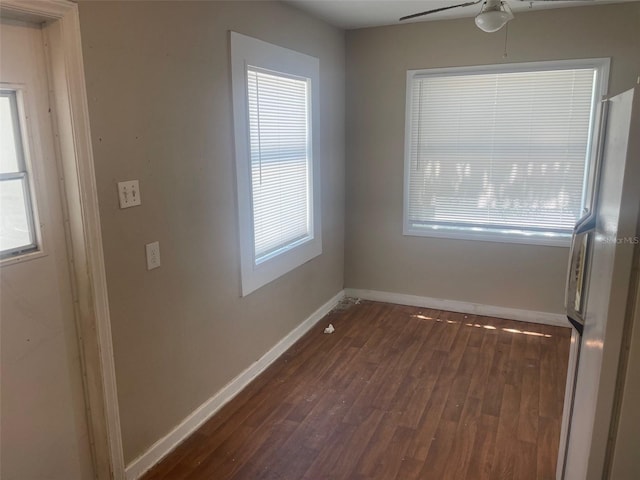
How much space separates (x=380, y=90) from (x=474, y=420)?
2710mm

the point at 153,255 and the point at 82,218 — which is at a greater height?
the point at 82,218

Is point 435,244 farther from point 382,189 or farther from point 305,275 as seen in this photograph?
point 305,275

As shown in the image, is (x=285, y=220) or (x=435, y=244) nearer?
(x=285, y=220)

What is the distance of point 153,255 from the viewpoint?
2.20 meters

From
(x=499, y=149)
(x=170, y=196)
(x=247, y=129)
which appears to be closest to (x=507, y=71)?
(x=499, y=149)

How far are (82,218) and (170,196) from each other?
1.68ft

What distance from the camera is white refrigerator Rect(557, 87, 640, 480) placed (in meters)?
1.25

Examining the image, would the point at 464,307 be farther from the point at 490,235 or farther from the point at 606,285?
the point at 606,285

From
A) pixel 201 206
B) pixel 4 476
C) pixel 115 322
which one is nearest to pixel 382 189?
pixel 201 206

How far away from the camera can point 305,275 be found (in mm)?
3777

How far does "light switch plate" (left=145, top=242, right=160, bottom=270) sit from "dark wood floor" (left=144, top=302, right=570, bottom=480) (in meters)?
0.98

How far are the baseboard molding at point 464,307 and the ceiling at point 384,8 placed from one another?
233cm

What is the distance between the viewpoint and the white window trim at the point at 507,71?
3439 mm

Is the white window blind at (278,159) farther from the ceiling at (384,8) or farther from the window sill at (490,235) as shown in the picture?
the window sill at (490,235)
